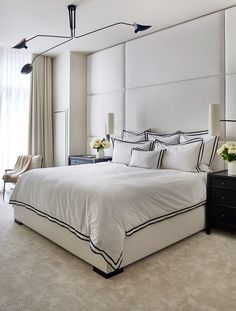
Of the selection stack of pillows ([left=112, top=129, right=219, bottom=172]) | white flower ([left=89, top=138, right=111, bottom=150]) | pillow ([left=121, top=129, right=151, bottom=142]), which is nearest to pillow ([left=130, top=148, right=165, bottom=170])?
stack of pillows ([left=112, top=129, right=219, bottom=172])

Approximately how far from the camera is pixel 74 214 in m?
2.56

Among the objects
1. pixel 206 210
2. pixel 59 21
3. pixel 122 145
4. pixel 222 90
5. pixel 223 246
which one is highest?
pixel 59 21

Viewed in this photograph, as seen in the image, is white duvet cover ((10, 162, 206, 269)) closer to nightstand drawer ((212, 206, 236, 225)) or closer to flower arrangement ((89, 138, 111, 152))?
nightstand drawer ((212, 206, 236, 225))

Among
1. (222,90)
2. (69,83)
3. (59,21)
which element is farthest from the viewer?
(69,83)

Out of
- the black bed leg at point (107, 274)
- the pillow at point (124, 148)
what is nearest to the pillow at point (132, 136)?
the pillow at point (124, 148)

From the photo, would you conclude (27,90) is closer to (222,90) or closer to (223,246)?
(222,90)

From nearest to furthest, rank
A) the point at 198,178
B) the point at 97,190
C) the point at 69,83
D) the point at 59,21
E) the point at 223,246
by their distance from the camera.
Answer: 1. the point at 97,190
2. the point at 223,246
3. the point at 198,178
4. the point at 59,21
5. the point at 69,83

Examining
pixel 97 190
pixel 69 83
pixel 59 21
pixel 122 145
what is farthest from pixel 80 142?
pixel 97 190

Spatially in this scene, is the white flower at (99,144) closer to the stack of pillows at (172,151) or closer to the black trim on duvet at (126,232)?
the stack of pillows at (172,151)

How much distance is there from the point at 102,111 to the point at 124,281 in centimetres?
381

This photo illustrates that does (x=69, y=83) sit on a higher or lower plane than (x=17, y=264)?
higher

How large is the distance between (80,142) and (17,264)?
3578 mm

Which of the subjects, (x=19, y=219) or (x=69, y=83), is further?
(x=69, y=83)

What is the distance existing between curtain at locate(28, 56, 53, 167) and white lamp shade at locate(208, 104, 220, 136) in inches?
151
